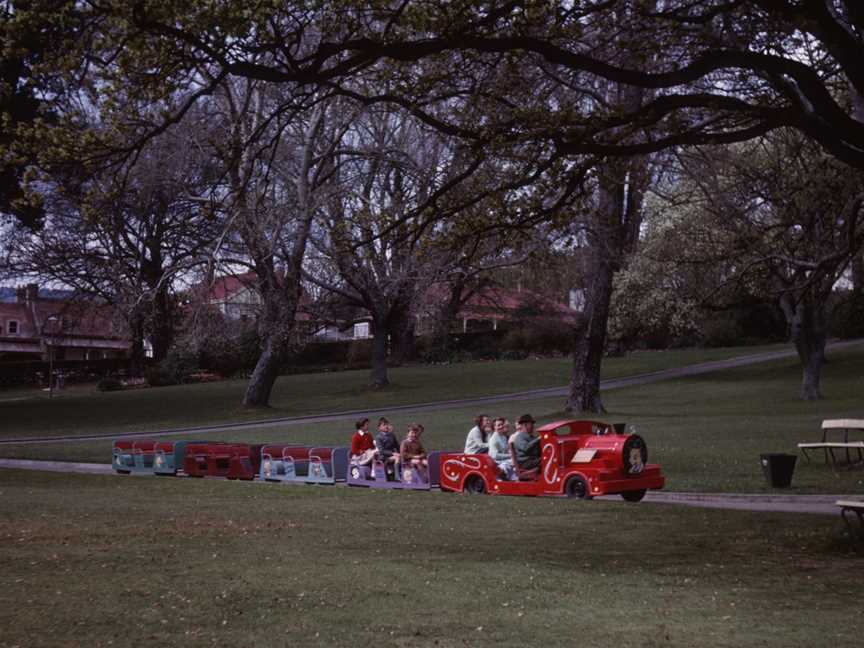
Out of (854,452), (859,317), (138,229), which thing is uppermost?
(138,229)

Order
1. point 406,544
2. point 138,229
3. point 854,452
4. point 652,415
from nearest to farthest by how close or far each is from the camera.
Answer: point 406,544 → point 854,452 → point 652,415 → point 138,229

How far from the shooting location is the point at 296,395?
55312 mm

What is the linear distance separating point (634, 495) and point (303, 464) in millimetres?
8884

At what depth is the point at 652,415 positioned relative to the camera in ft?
128

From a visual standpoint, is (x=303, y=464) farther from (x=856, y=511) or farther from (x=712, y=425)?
(x=712, y=425)

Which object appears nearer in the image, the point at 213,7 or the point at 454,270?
the point at 213,7

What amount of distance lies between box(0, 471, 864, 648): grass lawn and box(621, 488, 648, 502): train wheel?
70.8 inches

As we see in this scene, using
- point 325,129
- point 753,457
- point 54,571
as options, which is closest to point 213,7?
point 54,571

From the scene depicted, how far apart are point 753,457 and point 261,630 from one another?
1954 centimetres

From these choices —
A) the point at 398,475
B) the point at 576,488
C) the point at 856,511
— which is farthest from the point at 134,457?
the point at 856,511

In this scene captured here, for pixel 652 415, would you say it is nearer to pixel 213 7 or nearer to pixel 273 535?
pixel 273 535

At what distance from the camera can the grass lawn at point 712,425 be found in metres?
22.7

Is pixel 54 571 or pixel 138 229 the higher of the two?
pixel 138 229

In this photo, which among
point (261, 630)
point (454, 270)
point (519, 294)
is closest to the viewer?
point (261, 630)
